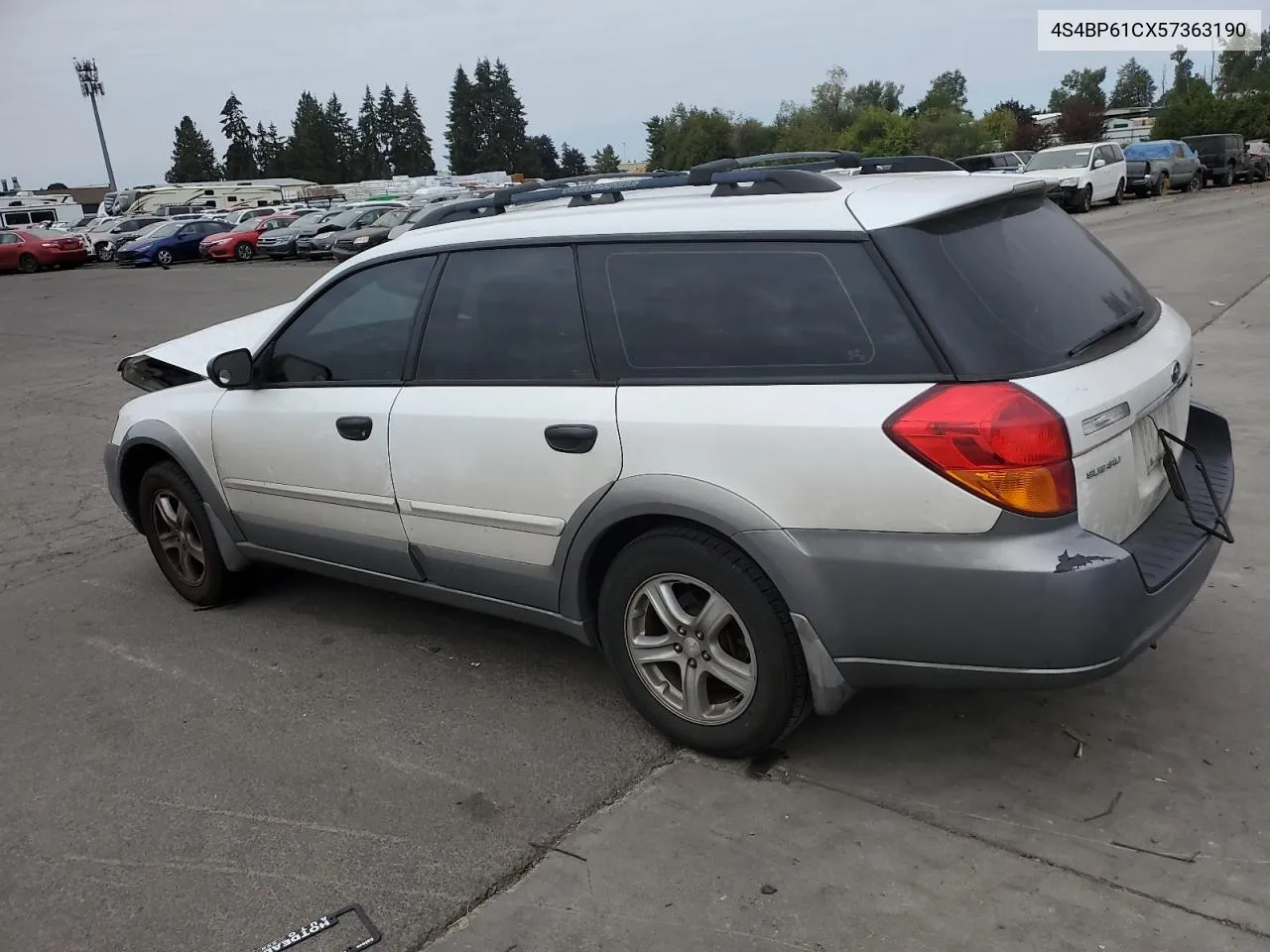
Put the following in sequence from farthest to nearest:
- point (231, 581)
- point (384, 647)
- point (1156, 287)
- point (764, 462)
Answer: point (1156, 287) < point (231, 581) < point (384, 647) < point (764, 462)

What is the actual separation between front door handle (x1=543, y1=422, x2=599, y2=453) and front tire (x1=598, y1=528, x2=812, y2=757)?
1.13ft

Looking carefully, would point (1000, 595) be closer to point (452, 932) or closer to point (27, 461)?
point (452, 932)

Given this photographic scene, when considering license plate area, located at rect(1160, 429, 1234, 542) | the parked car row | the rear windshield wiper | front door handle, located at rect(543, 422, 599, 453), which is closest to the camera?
the rear windshield wiper

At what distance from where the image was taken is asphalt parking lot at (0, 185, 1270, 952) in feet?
9.02

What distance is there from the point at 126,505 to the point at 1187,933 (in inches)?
189

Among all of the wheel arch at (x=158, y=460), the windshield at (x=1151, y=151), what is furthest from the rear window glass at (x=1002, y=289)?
the windshield at (x=1151, y=151)

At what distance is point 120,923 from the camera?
9.50 feet

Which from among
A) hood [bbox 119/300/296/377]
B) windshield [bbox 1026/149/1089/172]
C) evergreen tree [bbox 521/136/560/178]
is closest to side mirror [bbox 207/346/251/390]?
hood [bbox 119/300/296/377]

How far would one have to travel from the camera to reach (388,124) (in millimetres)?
132250

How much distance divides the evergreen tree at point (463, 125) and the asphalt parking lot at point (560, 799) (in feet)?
431

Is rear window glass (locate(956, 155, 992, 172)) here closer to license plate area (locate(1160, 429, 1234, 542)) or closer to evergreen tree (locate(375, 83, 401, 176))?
license plate area (locate(1160, 429, 1234, 542))

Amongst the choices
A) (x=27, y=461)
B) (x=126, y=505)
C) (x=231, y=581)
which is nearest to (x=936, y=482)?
(x=231, y=581)

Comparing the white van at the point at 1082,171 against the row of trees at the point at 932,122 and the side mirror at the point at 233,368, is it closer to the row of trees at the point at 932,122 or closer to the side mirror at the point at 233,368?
the row of trees at the point at 932,122

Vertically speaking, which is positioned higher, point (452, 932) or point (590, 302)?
point (590, 302)
